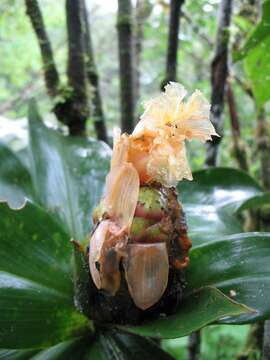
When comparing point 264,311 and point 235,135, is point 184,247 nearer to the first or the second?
point 264,311

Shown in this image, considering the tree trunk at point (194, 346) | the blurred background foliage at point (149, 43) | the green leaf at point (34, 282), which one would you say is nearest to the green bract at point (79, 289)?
the green leaf at point (34, 282)

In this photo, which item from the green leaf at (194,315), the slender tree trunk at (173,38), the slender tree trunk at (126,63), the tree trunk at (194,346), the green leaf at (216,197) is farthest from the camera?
the slender tree trunk at (126,63)

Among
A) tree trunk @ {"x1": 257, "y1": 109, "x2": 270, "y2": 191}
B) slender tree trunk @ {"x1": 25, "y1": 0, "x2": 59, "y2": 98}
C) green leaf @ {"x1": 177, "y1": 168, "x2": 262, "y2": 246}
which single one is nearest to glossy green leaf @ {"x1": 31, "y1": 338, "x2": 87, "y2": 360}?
green leaf @ {"x1": 177, "y1": 168, "x2": 262, "y2": 246}

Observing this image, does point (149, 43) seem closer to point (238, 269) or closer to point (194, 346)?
point (194, 346)

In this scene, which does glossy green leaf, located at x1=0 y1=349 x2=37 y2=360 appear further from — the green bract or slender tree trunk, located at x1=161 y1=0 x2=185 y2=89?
slender tree trunk, located at x1=161 y1=0 x2=185 y2=89

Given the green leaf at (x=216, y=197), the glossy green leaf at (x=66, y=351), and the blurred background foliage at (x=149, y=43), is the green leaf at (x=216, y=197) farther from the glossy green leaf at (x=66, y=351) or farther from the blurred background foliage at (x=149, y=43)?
the blurred background foliage at (x=149, y=43)

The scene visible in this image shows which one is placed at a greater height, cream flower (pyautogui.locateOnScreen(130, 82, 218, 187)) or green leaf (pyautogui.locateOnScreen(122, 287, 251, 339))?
cream flower (pyautogui.locateOnScreen(130, 82, 218, 187))
